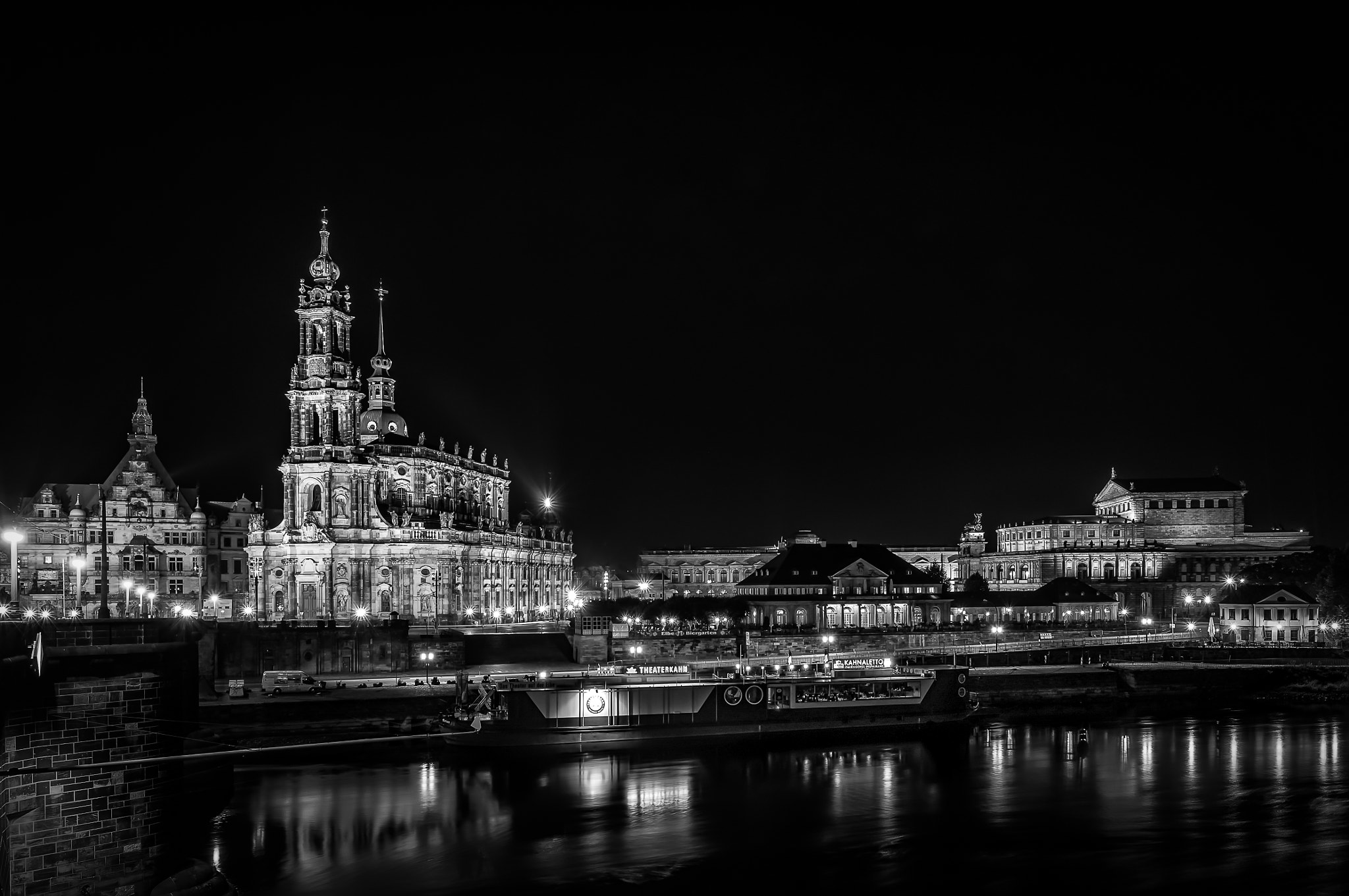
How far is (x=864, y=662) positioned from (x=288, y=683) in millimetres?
33411

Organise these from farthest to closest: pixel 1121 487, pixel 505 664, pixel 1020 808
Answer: pixel 1121 487 < pixel 505 664 < pixel 1020 808

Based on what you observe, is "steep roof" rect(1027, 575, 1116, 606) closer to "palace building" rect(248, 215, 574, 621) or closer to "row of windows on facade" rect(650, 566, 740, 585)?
"palace building" rect(248, 215, 574, 621)

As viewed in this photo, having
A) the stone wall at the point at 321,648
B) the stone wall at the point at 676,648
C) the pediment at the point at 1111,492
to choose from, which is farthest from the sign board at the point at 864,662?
the pediment at the point at 1111,492

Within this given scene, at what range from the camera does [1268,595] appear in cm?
9562

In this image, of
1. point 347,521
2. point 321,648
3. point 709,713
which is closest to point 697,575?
point 347,521

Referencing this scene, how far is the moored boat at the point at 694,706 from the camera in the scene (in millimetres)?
55469

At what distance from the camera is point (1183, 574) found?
132 meters

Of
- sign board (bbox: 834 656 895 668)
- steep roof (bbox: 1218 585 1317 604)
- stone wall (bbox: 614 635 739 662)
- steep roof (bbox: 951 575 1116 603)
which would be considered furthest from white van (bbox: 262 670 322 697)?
steep roof (bbox: 1218 585 1317 604)

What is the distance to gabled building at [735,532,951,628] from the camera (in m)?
104

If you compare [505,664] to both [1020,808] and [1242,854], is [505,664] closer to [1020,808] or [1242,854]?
[1020,808]

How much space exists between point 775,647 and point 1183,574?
2594 inches

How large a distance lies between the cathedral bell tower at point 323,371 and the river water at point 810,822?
50765mm

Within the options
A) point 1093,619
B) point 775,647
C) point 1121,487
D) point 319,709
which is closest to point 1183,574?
point 1121,487

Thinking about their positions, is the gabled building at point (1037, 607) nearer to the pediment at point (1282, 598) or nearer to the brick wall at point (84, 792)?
the pediment at point (1282, 598)
